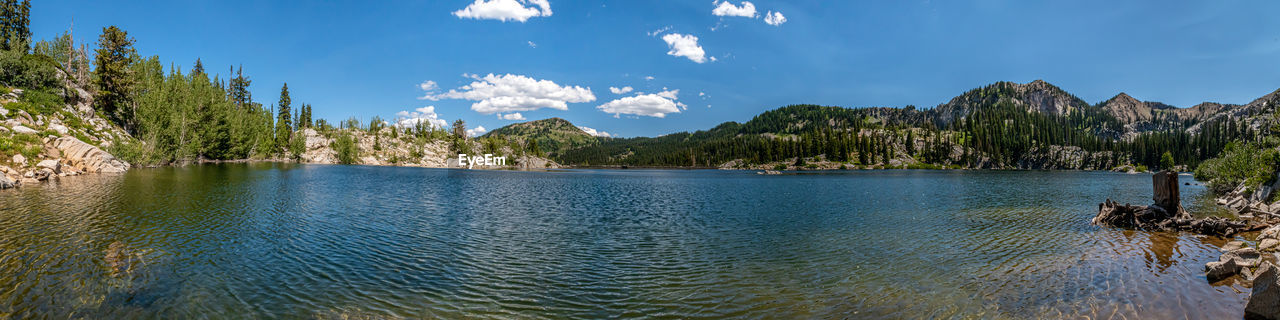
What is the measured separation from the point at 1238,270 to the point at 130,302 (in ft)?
104

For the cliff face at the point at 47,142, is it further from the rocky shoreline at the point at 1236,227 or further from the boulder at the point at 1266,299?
the rocky shoreline at the point at 1236,227

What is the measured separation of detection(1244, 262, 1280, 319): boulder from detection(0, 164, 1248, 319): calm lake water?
2.27 feet

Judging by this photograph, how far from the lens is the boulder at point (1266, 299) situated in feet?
34.4

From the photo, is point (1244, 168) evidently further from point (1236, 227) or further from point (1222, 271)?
point (1222, 271)

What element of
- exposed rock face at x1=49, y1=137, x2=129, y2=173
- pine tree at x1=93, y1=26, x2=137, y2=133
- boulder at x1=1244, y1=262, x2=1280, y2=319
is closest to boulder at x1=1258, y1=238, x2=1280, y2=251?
boulder at x1=1244, y1=262, x2=1280, y2=319

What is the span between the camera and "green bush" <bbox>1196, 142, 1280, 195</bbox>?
104ft

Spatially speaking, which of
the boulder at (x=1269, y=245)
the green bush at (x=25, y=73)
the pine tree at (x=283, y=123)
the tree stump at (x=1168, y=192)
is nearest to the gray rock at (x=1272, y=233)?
the boulder at (x=1269, y=245)

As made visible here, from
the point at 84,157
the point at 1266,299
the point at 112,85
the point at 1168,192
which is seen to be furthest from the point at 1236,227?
the point at 112,85


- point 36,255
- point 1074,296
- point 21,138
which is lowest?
point 1074,296

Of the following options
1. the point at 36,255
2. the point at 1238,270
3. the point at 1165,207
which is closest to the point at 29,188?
the point at 36,255

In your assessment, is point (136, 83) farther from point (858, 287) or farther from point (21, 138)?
point (858, 287)

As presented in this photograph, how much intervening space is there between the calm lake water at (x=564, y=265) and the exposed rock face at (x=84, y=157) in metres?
25.2

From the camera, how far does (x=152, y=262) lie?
15180 mm

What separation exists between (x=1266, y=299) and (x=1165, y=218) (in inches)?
823
